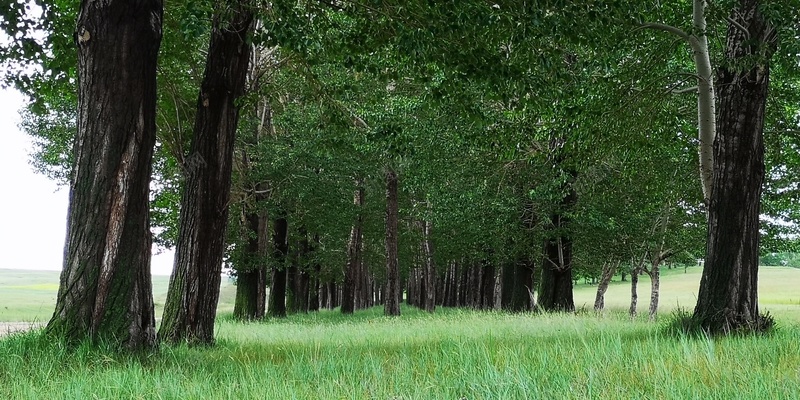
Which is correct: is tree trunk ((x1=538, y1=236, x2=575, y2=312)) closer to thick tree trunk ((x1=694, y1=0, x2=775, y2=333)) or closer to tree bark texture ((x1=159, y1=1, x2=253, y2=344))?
thick tree trunk ((x1=694, y1=0, x2=775, y2=333))

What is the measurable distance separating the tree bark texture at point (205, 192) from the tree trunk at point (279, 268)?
526 inches

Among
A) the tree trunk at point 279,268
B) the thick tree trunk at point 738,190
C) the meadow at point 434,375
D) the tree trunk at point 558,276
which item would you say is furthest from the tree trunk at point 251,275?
the thick tree trunk at point 738,190

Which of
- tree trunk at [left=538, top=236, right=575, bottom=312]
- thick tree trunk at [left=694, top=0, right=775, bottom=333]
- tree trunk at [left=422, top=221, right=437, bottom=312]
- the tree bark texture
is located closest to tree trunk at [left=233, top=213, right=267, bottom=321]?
tree trunk at [left=422, top=221, right=437, bottom=312]

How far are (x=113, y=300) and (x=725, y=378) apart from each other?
522cm

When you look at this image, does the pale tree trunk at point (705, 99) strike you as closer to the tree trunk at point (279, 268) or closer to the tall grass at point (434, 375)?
the tall grass at point (434, 375)

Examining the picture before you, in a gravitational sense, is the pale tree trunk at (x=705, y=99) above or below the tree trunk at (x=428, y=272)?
above

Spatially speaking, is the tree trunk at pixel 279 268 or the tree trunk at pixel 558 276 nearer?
the tree trunk at pixel 558 276

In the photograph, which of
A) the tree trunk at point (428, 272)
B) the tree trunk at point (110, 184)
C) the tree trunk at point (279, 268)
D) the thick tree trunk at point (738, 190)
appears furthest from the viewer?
the tree trunk at point (428, 272)

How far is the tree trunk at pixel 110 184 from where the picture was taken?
18.2 feet

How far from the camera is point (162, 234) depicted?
2125cm

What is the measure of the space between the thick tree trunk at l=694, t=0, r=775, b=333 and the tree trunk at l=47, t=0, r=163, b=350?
258 inches

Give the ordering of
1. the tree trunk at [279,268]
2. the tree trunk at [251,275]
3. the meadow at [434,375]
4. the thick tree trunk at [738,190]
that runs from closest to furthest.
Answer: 1. the meadow at [434,375]
2. the thick tree trunk at [738,190]
3. the tree trunk at [251,275]
4. the tree trunk at [279,268]

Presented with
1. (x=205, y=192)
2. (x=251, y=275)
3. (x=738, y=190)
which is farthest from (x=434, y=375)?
(x=251, y=275)

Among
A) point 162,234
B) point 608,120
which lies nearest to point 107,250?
point 608,120
